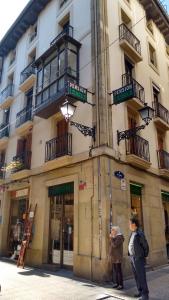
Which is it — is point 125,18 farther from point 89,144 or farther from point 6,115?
point 6,115

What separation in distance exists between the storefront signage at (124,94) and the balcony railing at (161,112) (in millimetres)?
4235

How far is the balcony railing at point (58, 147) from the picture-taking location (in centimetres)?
988

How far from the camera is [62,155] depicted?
10023 mm

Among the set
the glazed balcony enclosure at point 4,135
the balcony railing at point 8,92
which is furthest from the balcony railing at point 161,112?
the balcony railing at point 8,92

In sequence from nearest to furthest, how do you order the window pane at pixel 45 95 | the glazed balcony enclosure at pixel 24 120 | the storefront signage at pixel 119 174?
the storefront signage at pixel 119 174
the window pane at pixel 45 95
the glazed balcony enclosure at pixel 24 120

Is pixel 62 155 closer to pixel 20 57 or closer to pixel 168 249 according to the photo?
pixel 168 249

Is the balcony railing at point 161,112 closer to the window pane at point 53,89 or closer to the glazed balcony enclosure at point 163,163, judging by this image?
the glazed balcony enclosure at point 163,163

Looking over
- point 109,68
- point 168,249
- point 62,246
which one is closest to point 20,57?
point 109,68

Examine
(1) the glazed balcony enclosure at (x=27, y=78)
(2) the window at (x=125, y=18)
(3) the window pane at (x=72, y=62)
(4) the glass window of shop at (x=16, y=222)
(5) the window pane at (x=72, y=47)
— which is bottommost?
(4) the glass window of shop at (x=16, y=222)

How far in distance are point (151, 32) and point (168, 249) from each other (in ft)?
39.2

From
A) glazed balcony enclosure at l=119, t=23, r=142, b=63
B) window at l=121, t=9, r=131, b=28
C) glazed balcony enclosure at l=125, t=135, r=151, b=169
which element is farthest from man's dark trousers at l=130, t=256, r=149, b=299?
window at l=121, t=9, r=131, b=28

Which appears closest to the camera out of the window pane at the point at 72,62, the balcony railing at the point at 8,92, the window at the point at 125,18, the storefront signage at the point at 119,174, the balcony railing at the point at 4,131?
the storefront signage at the point at 119,174

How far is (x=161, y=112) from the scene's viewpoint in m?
13.4

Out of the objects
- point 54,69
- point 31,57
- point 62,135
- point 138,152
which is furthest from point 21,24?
point 138,152
